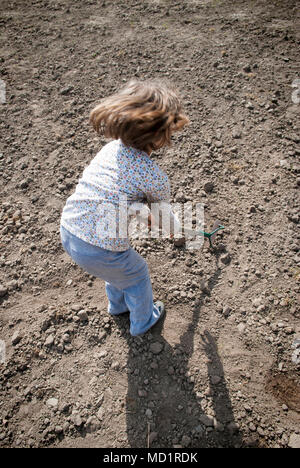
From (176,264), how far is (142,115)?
1.35 m

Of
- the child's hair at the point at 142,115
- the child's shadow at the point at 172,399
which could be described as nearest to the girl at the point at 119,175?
the child's hair at the point at 142,115

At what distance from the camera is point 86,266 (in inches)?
62.9

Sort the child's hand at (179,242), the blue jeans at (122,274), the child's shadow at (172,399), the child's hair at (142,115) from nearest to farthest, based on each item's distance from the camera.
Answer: the child's hair at (142,115) → the blue jeans at (122,274) → the child's shadow at (172,399) → the child's hand at (179,242)

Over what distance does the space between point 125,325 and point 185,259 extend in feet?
2.25

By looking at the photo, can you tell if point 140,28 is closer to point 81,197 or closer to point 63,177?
point 63,177

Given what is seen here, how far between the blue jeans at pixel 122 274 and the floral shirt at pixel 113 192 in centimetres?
6

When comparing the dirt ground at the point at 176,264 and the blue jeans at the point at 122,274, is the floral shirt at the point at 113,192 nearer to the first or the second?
the blue jeans at the point at 122,274

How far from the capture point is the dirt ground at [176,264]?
1.83 metres

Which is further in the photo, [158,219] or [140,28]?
[140,28]

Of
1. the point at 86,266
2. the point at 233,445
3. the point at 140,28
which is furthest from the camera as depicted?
the point at 140,28

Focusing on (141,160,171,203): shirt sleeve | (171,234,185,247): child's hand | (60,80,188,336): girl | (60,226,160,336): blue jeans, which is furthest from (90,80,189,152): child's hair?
(171,234,185,247): child's hand

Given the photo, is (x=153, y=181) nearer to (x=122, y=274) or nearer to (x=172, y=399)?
(x=122, y=274)

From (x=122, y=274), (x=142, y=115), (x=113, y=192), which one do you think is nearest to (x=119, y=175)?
(x=113, y=192)
